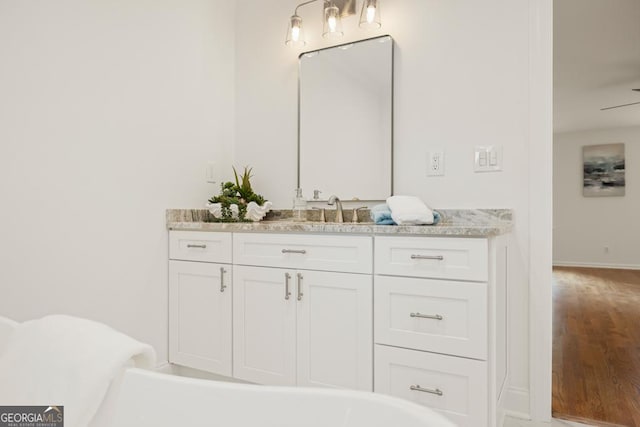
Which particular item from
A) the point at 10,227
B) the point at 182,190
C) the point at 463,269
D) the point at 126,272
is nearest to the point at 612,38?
the point at 463,269

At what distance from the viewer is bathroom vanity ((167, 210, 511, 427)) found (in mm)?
1352

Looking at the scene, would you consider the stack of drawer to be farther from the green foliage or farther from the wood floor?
the green foliage

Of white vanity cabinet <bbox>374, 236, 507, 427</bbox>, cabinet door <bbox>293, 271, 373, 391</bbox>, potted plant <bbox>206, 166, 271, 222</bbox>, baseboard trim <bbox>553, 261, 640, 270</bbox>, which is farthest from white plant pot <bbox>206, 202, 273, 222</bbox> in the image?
baseboard trim <bbox>553, 261, 640, 270</bbox>

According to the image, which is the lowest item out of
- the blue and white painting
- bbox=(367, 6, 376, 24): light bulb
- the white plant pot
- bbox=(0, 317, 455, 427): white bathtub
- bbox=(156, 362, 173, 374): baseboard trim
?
bbox=(156, 362, 173, 374): baseboard trim

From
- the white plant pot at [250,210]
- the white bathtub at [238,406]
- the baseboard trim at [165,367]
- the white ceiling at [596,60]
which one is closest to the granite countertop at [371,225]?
the white plant pot at [250,210]

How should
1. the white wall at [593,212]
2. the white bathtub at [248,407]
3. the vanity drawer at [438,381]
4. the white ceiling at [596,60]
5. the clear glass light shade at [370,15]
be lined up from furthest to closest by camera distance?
the white wall at [593,212]
the white ceiling at [596,60]
the clear glass light shade at [370,15]
the vanity drawer at [438,381]
the white bathtub at [248,407]

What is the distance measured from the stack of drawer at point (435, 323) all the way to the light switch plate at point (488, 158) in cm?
65

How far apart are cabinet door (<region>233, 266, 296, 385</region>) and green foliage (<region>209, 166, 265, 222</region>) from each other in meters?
0.44

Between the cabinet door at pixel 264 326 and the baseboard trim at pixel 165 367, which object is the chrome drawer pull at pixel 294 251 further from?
the baseboard trim at pixel 165 367

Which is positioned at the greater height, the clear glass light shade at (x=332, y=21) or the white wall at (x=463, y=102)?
the clear glass light shade at (x=332, y=21)

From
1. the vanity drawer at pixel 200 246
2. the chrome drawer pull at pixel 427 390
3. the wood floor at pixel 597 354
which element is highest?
the vanity drawer at pixel 200 246

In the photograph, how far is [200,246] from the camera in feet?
6.39

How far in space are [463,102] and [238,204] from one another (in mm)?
1331

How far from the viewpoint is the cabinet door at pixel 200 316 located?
1859 millimetres
